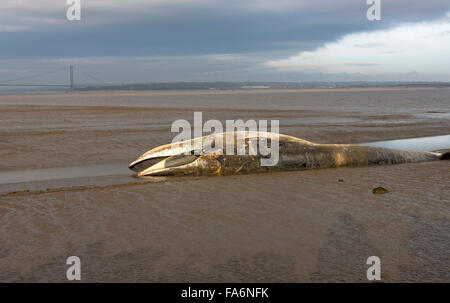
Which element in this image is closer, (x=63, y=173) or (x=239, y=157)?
(x=239, y=157)

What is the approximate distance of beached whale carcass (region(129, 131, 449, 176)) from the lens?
7.87 meters

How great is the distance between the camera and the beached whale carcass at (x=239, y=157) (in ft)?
25.8

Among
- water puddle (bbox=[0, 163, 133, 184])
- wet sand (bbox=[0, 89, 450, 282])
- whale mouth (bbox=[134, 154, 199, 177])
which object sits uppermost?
whale mouth (bbox=[134, 154, 199, 177])

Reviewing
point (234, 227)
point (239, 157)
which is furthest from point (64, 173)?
point (234, 227)

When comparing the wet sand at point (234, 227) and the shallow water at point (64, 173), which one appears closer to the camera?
the wet sand at point (234, 227)

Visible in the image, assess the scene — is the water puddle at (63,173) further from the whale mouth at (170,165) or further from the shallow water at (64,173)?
the whale mouth at (170,165)

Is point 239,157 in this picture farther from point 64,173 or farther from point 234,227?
point 64,173

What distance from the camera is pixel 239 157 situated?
8.05 meters

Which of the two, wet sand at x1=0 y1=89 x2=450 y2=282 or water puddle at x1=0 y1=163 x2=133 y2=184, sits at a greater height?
water puddle at x1=0 y1=163 x2=133 y2=184

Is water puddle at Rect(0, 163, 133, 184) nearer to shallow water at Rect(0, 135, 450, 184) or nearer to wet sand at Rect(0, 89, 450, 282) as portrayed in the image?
shallow water at Rect(0, 135, 450, 184)

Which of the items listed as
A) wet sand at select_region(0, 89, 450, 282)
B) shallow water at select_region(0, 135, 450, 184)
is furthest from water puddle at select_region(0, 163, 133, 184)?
wet sand at select_region(0, 89, 450, 282)

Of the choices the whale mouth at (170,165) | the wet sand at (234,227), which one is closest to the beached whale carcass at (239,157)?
the whale mouth at (170,165)

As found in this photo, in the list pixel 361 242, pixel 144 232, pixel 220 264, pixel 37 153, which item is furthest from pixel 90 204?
pixel 37 153
